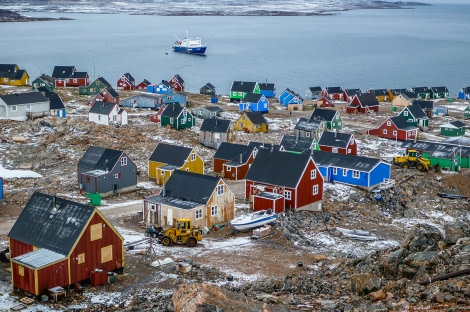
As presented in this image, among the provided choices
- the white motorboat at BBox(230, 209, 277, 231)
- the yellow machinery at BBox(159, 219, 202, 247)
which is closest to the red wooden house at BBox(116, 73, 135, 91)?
the white motorboat at BBox(230, 209, 277, 231)

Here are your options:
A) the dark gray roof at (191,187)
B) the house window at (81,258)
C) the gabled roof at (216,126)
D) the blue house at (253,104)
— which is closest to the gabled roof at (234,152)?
the gabled roof at (216,126)

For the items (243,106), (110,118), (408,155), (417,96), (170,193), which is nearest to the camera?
(170,193)

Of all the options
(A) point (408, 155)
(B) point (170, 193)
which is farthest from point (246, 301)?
(A) point (408, 155)

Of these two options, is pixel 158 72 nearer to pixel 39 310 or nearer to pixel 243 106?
pixel 243 106

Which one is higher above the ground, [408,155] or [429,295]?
[429,295]

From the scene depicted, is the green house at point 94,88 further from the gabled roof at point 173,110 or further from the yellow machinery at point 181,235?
the yellow machinery at point 181,235

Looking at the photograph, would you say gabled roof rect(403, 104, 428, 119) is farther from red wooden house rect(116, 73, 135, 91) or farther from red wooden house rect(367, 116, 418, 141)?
red wooden house rect(116, 73, 135, 91)

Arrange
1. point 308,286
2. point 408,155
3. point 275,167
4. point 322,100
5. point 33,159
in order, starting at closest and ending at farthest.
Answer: point 308,286
point 275,167
point 33,159
point 408,155
point 322,100

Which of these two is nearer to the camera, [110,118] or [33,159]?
[33,159]
